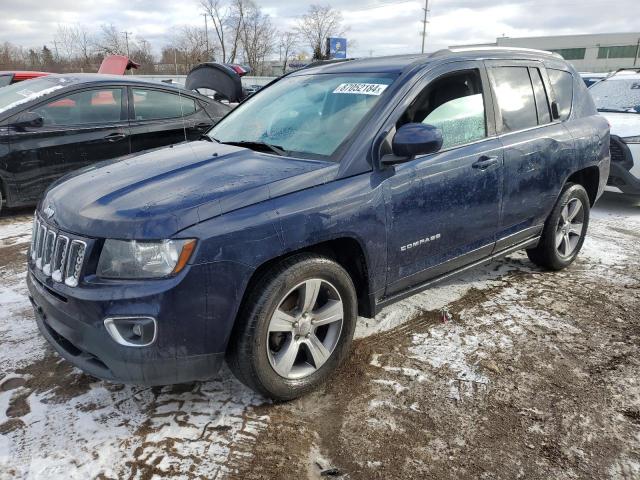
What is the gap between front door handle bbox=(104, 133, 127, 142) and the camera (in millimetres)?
5910

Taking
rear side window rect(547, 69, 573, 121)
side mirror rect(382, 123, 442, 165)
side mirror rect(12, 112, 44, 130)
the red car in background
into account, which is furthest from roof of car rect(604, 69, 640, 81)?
the red car in background

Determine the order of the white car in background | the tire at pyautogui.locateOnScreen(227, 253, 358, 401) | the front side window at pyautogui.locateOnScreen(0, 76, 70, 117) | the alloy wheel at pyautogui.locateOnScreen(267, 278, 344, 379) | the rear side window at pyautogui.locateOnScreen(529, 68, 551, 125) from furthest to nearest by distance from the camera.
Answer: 1. the white car in background
2. the front side window at pyautogui.locateOnScreen(0, 76, 70, 117)
3. the rear side window at pyautogui.locateOnScreen(529, 68, 551, 125)
4. the alloy wheel at pyautogui.locateOnScreen(267, 278, 344, 379)
5. the tire at pyautogui.locateOnScreen(227, 253, 358, 401)

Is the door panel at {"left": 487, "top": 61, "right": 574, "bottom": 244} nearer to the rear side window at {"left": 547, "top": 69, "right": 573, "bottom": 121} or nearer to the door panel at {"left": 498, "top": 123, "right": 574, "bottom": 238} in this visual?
the door panel at {"left": 498, "top": 123, "right": 574, "bottom": 238}

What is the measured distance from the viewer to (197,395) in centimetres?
267

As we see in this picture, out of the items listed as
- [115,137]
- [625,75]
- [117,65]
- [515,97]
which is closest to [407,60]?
[515,97]

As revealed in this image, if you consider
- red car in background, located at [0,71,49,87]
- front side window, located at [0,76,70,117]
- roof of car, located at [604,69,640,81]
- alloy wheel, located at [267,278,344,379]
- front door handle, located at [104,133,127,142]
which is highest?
red car in background, located at [0,71,49,87]

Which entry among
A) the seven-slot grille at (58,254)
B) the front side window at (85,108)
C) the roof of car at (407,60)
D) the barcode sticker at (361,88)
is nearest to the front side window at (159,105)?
the front side window at (85,108)

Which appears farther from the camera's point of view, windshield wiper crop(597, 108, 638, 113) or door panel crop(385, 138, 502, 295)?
windshield wiper crop(597, 108, 638, 113)

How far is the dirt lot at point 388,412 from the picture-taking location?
2199 millimetres

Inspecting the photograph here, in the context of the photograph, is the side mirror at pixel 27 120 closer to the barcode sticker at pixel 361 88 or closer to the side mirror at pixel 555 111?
the barcode sticker at pixel 361 88

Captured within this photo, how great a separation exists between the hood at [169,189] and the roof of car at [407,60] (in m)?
0.97

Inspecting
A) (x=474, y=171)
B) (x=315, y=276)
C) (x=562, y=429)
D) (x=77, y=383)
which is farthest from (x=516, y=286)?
(x=77, y=383)

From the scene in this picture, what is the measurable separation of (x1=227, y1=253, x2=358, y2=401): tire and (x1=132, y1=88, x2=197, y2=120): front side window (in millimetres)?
4564

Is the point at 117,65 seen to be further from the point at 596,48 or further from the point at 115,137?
the point at 596,48
